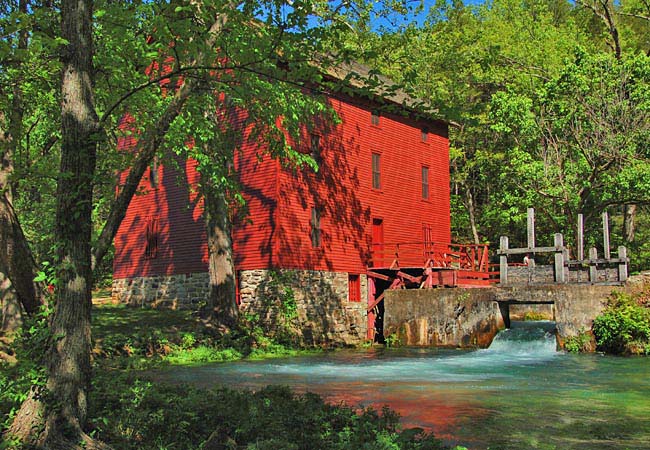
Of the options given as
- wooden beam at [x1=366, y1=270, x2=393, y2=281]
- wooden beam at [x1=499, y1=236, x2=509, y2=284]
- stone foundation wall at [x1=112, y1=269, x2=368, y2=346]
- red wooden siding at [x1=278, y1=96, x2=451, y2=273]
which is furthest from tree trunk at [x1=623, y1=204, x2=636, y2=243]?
stone foundation wall at [x1=112, y1=269, x2=368, y2=346]

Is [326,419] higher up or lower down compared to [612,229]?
lower down

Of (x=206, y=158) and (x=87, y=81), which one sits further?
(x=206, y=158)

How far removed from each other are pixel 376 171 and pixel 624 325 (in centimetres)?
1215

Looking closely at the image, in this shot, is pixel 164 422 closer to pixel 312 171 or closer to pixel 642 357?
pixel 642 357

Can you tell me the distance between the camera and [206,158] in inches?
766

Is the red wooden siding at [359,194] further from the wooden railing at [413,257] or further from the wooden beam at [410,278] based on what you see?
the wooden beam at [410,278]

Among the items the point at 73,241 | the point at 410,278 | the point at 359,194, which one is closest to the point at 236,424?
the point at 73,241

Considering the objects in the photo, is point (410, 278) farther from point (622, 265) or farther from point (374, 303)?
point (622, 265)

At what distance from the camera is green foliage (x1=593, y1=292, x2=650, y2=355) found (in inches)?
824

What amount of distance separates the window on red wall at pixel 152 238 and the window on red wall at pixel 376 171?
30.4ft

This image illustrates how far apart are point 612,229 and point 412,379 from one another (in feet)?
95.8

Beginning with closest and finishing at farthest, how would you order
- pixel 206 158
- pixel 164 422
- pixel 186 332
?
pixel 164 422 < pixel 206 158 < pixel 186 332

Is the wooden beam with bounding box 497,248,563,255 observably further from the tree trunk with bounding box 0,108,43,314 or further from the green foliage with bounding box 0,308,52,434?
the green foliage with bounding box 0,308,52,434

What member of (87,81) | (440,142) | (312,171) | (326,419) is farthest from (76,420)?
(440,142)
